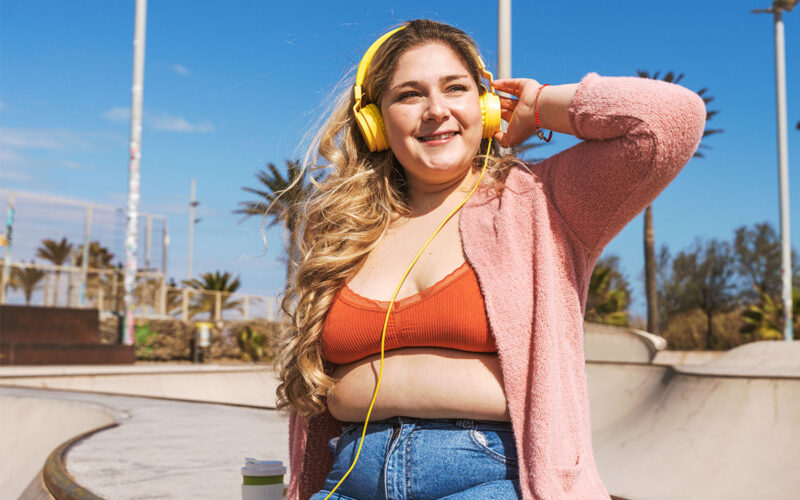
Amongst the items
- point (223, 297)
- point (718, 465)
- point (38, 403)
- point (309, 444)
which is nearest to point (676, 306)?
point (223, 297)

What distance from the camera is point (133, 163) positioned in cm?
1730

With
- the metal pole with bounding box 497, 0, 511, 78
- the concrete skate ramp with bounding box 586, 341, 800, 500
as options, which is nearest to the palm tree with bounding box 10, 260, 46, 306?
the concrete skate ramp with bounding box 586, 341, 800, 500

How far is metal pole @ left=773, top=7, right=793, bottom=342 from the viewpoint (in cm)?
2106

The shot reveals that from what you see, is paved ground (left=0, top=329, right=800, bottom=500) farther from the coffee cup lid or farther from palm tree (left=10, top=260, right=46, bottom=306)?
palm tree (left=10, top=260, right=46, bottom=306)

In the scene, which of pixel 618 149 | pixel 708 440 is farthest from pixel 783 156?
pixel 618 149

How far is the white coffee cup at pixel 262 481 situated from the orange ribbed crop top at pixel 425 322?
555 millimetres

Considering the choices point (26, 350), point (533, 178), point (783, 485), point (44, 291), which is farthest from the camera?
point (44, 291)

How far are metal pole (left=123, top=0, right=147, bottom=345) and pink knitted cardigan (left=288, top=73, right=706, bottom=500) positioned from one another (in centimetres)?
1699

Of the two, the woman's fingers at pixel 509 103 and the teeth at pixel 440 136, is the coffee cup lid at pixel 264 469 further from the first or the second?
the woman's fingers at pixel 509 103

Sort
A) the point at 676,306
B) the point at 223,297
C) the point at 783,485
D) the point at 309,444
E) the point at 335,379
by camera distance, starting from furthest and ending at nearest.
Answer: the point at 676,306
the point at 223,297
the point at 783,485
the point at 309,444
the point at 335,379

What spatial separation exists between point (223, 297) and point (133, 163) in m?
9.96

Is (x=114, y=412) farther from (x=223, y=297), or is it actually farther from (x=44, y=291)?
(x=223, y=297)

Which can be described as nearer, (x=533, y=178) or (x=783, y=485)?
(x=533, y=178)

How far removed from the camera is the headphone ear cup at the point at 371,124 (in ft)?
7.41
